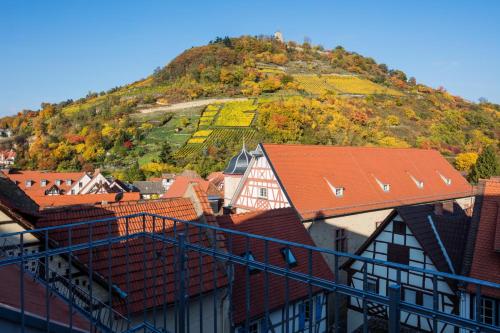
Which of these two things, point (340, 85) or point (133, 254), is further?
point (340, 85)

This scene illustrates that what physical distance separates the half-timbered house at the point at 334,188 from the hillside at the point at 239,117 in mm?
22555

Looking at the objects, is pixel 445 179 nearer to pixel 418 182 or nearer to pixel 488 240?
pixel 418 182

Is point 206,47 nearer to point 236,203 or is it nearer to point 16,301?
point 236,203

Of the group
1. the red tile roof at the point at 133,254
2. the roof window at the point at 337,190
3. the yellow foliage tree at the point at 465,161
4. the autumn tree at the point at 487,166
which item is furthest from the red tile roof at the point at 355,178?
the yellow foliage tree at the point at 465,161

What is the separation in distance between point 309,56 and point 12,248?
3846 inches

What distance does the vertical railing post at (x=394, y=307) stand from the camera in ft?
7.98

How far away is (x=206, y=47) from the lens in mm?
95750

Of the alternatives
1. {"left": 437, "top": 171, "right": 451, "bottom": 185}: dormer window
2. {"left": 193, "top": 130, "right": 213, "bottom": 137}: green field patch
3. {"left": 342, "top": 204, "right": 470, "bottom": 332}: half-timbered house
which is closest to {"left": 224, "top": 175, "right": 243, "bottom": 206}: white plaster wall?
{"left": 342, "top": 204, "right": 470, "bottom": 332}: half-timbered house

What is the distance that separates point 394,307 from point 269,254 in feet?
31.7

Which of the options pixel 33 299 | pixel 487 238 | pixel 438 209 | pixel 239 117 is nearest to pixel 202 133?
pixel 239 117

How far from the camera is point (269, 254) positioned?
11.9 meters

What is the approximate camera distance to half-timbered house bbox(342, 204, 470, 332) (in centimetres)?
1159

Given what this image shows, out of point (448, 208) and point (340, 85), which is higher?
point (340, 85)

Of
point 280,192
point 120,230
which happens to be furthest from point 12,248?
point 280,192
